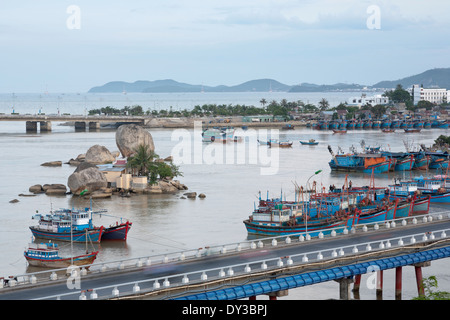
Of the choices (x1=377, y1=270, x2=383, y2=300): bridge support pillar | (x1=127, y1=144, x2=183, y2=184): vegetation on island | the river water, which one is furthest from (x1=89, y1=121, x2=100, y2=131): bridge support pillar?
(x1=377, y1=270, x2=383, y2=300): bridge support pillar

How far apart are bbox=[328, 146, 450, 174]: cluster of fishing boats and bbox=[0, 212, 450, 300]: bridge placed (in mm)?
38676

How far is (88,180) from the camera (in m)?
51.3

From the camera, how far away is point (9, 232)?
3897cm

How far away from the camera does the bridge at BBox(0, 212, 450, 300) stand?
870 inches

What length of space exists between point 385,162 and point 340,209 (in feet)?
103

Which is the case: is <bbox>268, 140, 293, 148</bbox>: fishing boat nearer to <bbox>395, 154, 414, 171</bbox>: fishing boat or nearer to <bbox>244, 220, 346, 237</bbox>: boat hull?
<bbox>395, 154, 414, 171</bbox>: fishing boat

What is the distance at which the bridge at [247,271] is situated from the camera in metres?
22.1

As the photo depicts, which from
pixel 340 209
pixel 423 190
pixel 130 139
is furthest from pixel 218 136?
pixel 340 209

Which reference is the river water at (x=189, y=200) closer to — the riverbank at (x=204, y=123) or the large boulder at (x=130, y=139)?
the large boulder at (x=130, y=139)

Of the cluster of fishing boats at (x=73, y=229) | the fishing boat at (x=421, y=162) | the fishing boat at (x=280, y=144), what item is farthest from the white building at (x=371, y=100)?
the cluster of fishing boats at (x=73, y=229)

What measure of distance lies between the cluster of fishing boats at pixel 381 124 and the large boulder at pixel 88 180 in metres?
89.3
